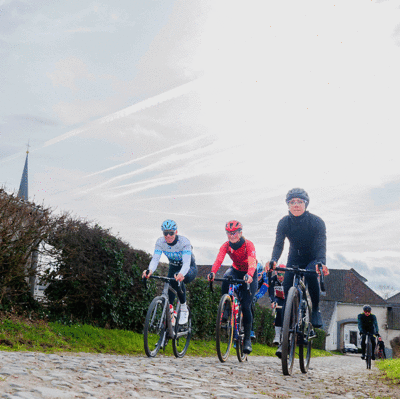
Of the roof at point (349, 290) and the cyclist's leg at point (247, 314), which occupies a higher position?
the roof at point (349, 290)

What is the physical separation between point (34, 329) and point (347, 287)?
48348 millimetres

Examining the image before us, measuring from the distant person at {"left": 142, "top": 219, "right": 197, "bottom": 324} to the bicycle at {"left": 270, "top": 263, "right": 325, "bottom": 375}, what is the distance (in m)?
2.24

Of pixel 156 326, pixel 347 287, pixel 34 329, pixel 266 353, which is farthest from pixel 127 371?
pixel 347 287

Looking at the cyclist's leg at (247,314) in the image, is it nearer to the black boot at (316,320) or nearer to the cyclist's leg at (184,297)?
the cyclist's leg at (184,297)

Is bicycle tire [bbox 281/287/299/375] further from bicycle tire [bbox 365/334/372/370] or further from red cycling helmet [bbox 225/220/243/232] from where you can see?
bicycle tire [bbox 365/334/372/370]

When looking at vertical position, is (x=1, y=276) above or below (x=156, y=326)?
above

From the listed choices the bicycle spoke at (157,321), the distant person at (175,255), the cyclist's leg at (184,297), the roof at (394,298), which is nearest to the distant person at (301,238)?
the distant person at (175,255)

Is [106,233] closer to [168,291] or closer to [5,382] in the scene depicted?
[168,291]

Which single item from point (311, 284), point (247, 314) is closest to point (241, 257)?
point (247, 314)

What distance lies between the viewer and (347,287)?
172 feet

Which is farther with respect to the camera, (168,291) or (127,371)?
(168,291)

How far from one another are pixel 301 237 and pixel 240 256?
6.52 feet

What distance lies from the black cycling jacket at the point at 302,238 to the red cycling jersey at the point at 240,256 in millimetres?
1353

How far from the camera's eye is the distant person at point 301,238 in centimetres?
700
